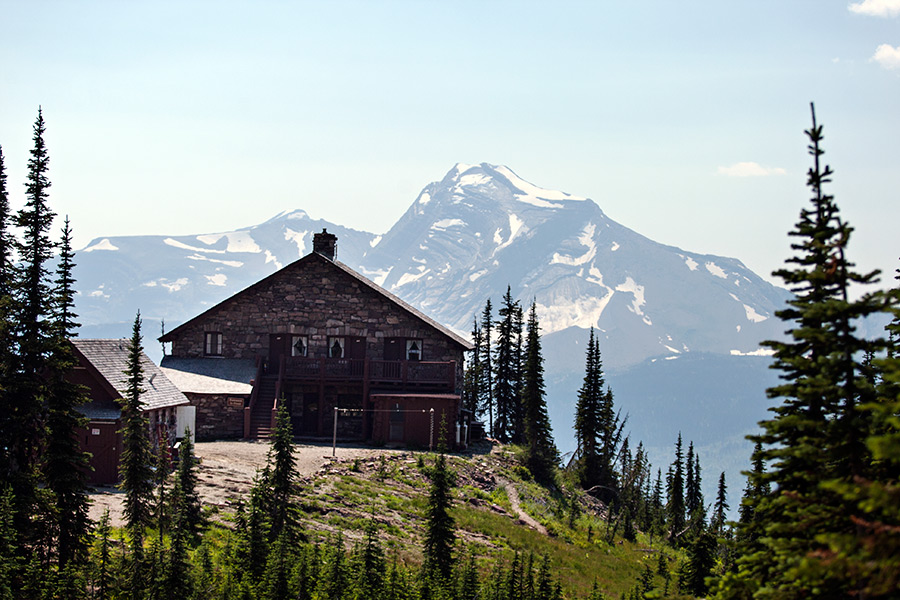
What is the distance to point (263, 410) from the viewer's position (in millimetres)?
47781

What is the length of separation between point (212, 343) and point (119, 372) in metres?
18.8

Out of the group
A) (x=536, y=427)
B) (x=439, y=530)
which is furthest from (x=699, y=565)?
(x=536, y=427)

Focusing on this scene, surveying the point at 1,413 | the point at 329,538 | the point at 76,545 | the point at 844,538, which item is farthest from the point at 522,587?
the point at 844,538

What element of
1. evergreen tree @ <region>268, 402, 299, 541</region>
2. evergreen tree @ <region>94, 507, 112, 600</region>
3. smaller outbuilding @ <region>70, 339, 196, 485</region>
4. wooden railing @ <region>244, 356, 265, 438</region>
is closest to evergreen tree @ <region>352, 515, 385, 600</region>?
evergreen tree @ <region>268, 402, 299, 541</region>

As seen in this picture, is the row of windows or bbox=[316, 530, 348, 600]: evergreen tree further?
the row of windows

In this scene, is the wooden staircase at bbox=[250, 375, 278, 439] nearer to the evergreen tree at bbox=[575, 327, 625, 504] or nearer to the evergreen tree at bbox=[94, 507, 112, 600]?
the evergreen tree at bbox=[575, 327, 625, 504]

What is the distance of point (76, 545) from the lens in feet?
70.5

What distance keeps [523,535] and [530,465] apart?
1562 cm

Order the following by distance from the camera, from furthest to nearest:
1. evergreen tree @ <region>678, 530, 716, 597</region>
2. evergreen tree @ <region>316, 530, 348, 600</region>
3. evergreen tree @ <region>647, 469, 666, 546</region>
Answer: evergreen tree @ <region>647, 469, 666, 546</region>
evergreen tree @ <region>678, 530, 716, 597</region>
evergreen tree @ <region>316, 530, 348, 600</region>

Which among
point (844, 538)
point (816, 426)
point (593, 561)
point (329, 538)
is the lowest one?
point (593, 561)

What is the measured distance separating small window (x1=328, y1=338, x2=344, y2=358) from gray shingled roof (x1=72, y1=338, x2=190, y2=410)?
572 inches

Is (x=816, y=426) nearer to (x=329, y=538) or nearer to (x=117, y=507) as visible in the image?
(x=329, y=538)

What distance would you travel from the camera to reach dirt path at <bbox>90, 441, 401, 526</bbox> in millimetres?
28033

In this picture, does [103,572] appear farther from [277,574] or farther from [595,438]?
[595,438]
